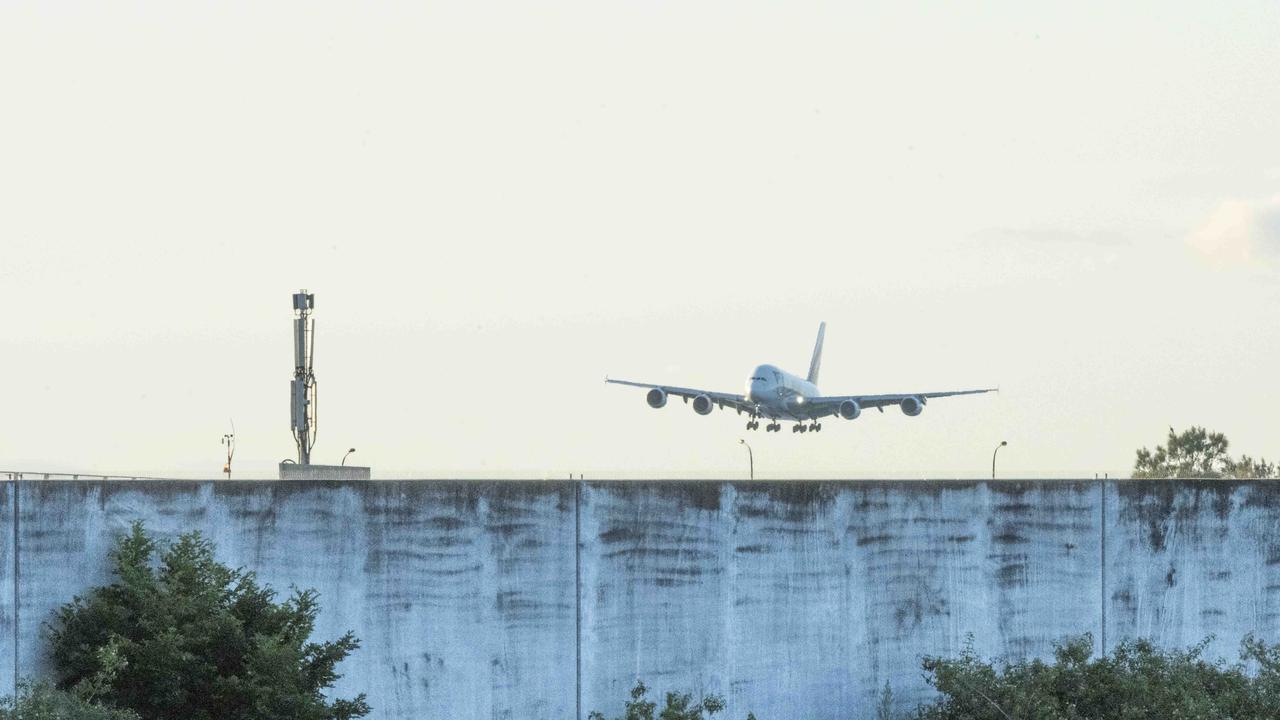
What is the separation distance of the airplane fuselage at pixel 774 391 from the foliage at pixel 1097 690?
42.7m

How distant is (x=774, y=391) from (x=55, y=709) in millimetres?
54787

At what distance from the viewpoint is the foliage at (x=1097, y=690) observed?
29578mm

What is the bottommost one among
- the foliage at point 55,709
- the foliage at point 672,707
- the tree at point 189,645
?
the foliage at point 672,707

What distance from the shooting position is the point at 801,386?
7656cm

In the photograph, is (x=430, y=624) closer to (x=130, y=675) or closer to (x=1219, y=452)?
(x=130, y=675)

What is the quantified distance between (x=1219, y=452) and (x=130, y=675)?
115817mm

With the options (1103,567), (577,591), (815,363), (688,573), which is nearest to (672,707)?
(577,591)

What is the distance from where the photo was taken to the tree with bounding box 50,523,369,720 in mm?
22594

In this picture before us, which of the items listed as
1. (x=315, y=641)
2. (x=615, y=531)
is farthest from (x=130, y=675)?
(x=615, y=531)

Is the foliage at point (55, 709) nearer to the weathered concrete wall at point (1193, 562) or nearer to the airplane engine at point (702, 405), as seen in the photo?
the weathered concrete wall at point (1193, 562)

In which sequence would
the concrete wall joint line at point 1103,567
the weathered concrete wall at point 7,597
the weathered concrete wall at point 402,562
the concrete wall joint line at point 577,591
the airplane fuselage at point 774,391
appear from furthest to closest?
1. the airplane fuselage at point 774,391
2. the concrete wall joint line at point 1103,567
3. the concrete wall joint line at point 577,591
4. the weathered concrete wall at point 402,562
5. the weathered concrete wall at point 7,597

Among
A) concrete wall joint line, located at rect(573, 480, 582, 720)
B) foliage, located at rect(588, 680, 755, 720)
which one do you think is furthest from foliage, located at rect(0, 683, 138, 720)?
foliage, located at rect(588, 680, 755, 720)

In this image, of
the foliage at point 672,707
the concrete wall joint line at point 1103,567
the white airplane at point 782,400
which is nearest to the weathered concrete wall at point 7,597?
the foliage at point 672,707

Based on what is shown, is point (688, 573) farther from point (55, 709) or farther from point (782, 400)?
point (782, 400)
